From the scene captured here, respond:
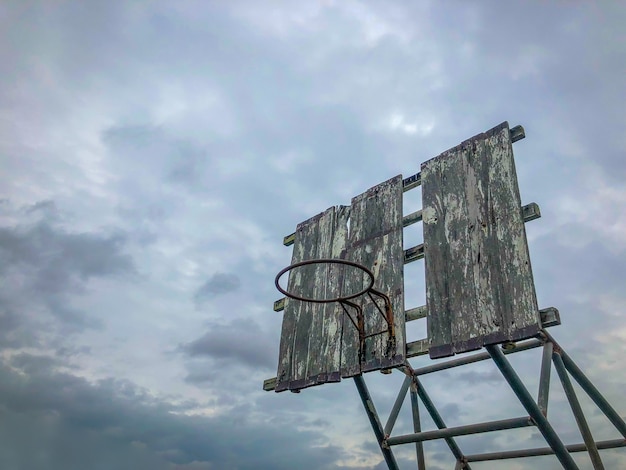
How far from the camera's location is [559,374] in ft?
18.0

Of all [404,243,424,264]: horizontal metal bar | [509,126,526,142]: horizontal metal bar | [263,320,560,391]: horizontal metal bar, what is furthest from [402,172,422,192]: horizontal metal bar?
[263,320,560,391]: horizontal metal bar

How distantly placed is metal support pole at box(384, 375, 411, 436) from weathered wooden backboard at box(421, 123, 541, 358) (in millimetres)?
1846

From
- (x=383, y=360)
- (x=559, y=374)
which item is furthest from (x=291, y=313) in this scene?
(x=559, y=374)

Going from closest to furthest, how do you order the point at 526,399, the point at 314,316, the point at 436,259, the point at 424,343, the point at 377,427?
1. the point at 526,399
2. the point at 424,343
3. the point at 436,259
4. the point at 377,427
5. the point at 314,316

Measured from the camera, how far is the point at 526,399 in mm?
4391

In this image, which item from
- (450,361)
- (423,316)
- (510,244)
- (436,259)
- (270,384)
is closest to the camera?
(510,244)

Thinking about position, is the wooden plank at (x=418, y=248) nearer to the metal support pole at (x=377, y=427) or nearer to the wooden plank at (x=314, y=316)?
the wooden plank at (x=314, y=316)

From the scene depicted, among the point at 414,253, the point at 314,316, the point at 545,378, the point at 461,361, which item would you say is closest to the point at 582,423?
the point at 545,378

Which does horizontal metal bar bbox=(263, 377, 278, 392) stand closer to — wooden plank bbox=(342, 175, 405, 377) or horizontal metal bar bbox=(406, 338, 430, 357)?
wooden plank bbox=(342, 175, 405, 377)

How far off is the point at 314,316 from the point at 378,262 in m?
1.08

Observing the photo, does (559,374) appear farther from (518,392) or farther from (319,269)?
(319,269)

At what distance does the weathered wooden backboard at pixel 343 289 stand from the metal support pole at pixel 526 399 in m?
0.90

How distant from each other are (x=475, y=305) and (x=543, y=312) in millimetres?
598

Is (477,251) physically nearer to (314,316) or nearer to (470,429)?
(470,429)
